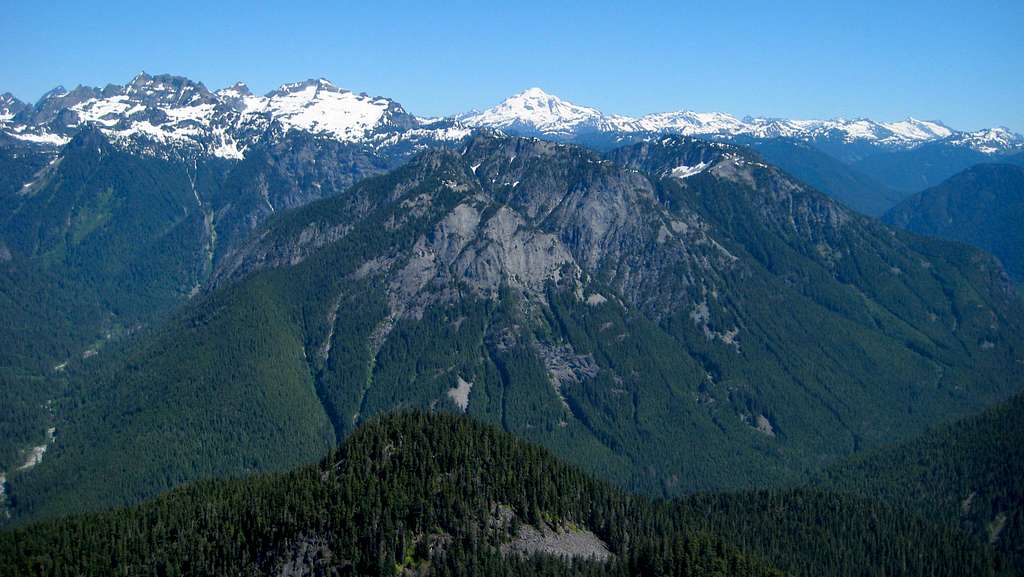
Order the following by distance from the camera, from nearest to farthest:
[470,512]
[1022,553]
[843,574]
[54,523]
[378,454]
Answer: [470,512] → [378,454] → [54,523] → [843,574] → [1022,553]

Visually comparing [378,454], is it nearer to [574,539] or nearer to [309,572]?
[309,572]

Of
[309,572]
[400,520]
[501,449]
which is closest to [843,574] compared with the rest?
[501,449]

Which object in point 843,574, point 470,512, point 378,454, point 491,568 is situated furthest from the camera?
point 843,574

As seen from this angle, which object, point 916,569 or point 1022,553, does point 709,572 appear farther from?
point 1022,553

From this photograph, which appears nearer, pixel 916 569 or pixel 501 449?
pixel 501 449

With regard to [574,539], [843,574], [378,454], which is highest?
[378,454]

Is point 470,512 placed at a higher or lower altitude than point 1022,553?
higher
